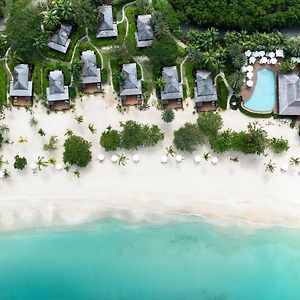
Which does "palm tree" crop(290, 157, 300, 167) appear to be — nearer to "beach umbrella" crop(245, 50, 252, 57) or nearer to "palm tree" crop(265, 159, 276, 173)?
"palm tree" crop(265, 159, 276, 173)

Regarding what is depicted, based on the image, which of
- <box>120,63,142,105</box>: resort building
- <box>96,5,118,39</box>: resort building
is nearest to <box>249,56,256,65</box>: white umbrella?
<box>120,63,142,105</box>: resort building

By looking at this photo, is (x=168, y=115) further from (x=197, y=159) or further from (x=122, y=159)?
(x=122, y=159)

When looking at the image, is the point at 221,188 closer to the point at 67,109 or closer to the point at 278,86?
the point at 278,86

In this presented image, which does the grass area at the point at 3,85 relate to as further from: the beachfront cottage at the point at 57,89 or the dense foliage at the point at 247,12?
the dense foliage at the point at 247,12

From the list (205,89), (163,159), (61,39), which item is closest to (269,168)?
(205,89)

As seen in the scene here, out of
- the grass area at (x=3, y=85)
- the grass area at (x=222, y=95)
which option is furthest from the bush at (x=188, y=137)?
the grass area at (x=3, y=85)

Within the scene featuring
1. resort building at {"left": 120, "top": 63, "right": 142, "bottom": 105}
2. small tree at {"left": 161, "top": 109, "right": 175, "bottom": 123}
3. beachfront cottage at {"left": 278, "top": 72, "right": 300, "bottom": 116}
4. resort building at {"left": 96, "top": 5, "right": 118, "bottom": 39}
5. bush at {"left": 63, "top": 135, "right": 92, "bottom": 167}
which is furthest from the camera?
resort building at {"left": 96, "top": 5, "right": 118, "bottom": 39}

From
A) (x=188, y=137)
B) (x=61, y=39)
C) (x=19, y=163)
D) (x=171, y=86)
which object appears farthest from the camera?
(x=61, y=39)
